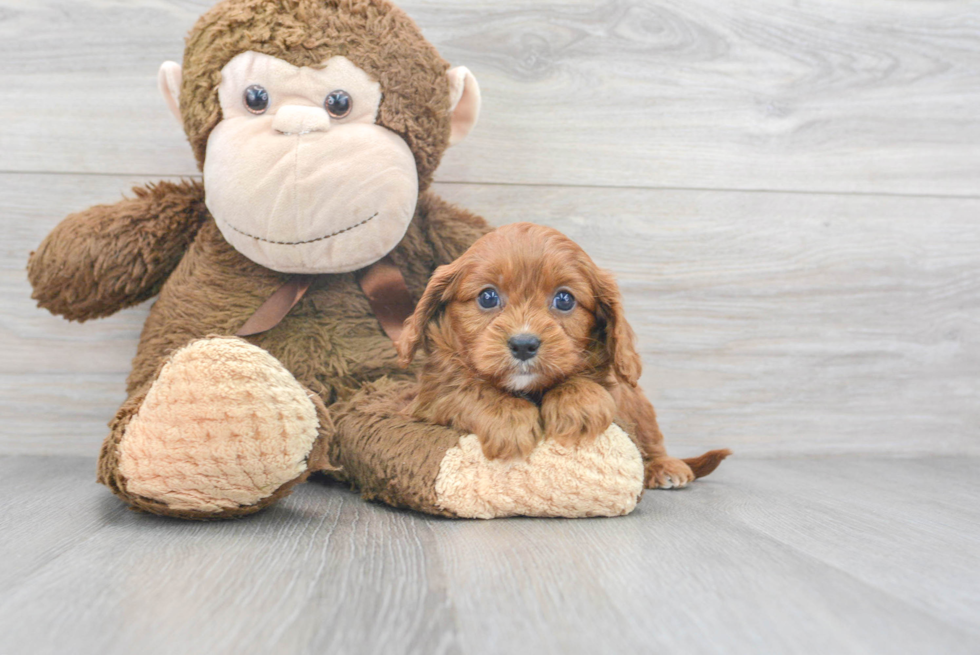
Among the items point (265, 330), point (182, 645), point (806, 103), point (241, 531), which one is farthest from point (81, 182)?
point (806, 103)

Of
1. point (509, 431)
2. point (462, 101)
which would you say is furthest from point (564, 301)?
point (462, 101)

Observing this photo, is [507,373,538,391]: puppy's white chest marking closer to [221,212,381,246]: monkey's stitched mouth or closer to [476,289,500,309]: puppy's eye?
[476,289,500,309]: puppy's eye

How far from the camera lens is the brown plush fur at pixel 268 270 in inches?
46.1

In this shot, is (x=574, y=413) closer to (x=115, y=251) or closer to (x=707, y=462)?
(x=707, y=462)

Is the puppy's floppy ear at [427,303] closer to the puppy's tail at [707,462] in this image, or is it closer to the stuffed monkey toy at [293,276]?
the stuffed monkey toy at [293,276]

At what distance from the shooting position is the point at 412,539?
3.04 ft

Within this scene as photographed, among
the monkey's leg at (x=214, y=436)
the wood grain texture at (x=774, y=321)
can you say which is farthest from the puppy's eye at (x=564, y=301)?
the wood grain texture at (x=774, y=321)

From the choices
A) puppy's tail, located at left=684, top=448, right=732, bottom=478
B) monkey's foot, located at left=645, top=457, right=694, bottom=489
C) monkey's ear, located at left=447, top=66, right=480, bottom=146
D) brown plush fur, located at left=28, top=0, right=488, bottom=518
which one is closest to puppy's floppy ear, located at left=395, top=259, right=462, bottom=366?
brown plush fur, located at left=28, top=0, right=488, bottom=518

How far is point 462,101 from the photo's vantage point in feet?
4.38

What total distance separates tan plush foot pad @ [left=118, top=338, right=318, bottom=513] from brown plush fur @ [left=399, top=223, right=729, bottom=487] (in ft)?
0.75

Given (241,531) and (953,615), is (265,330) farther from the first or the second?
(953,615)

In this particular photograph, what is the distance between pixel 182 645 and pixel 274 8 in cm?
96

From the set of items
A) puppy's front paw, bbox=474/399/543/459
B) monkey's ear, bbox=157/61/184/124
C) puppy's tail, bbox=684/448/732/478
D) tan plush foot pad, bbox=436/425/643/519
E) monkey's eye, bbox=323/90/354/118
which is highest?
monkey's eye, bbox=323/90/354/118

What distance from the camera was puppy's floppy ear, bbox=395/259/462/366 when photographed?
3.52ft
